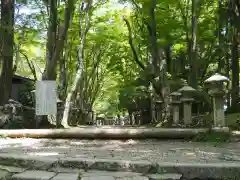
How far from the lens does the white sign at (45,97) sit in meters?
10.3

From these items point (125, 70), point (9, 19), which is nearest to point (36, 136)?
point (9, 19)

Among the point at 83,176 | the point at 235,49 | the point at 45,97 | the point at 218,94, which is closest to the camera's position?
the point at 83,176

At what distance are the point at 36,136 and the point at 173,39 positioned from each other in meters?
9.59

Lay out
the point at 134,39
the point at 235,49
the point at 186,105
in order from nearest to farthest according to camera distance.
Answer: the point at 186,105, the point at 235,49, the point at 134,39

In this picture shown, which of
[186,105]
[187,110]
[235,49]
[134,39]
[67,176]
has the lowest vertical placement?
[67,176]

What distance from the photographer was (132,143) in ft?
25.0

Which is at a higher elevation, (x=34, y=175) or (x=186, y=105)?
(x=186, y=105)

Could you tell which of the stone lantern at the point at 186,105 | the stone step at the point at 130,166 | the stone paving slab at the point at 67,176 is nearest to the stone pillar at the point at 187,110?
the stone lantern at the point at 186,105

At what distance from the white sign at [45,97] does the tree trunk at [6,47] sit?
3.23m

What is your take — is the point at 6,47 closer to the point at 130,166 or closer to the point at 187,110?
the point at 187,110

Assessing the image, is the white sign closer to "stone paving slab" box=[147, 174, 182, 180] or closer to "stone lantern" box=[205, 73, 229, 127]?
"stone lantern" box=[205, 73, 229, 127]

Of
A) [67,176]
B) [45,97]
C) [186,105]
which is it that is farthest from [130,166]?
[186,105]

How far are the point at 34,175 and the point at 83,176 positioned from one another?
653mm

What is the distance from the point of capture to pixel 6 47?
517 inches
